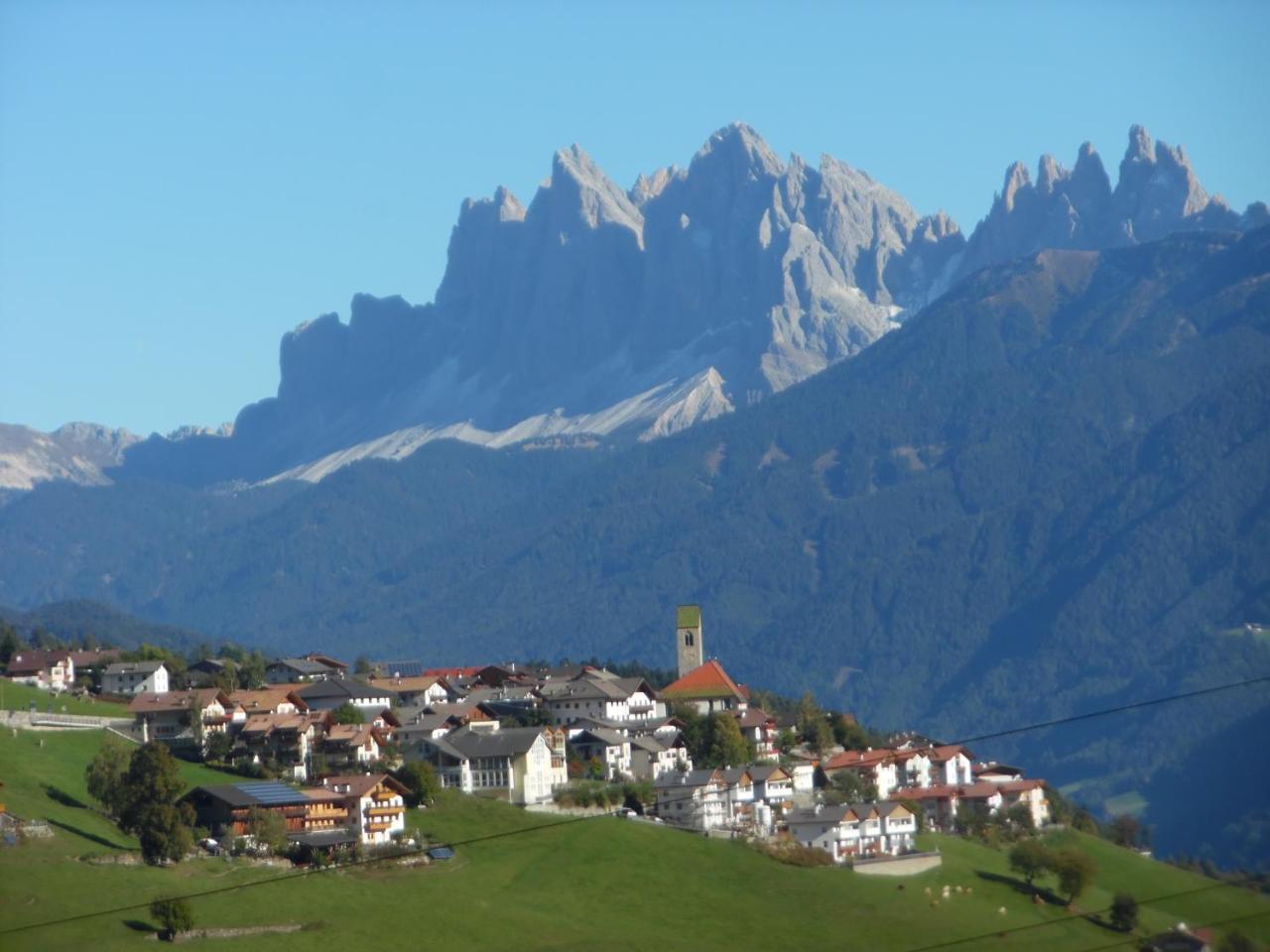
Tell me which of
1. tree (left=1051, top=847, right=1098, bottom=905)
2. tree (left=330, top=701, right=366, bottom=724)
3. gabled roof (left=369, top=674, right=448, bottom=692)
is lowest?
tree (left=1051, top=847, right=1098, bottom=905)

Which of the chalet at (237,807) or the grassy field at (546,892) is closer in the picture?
the grassy field at (546,892)

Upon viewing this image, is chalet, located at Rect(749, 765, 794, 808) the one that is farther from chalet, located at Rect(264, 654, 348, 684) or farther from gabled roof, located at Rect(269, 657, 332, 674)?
gabled roof, located at Rect(269, 657, 332, 674)

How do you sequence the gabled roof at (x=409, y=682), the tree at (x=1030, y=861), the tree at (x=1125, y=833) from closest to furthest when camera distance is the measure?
the tree at (x=1030, y=861) < the tree at (x=1125, y=833) < the gabled roof at (x=409, y=682)

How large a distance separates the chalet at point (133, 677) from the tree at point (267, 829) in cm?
4373

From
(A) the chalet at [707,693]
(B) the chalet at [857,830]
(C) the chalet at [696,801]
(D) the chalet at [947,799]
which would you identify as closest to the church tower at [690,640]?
(A) the chalet at [707,693]

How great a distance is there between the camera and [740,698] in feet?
521

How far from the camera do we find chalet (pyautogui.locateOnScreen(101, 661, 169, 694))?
151750mm

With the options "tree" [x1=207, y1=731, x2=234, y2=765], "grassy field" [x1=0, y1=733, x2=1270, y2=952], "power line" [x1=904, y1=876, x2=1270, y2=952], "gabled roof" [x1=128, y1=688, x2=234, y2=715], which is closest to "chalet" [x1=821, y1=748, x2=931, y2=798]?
"grassy field" [x1=0, y1=733, x2=1270, y2=952]

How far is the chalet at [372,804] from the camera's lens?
112 meters

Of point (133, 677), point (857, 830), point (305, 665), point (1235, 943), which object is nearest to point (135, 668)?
point (133, 677)

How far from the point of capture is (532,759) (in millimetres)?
125688

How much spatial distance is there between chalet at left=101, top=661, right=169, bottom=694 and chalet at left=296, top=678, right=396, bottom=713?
941 centimetres

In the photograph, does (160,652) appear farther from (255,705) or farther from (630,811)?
(630,811)

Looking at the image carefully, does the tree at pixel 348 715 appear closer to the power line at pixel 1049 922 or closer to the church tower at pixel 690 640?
the power line at pixel 1049 922
